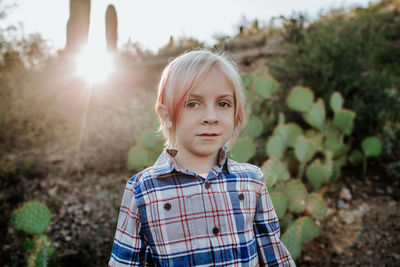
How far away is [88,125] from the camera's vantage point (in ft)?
15.6

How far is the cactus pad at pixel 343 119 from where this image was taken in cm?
314

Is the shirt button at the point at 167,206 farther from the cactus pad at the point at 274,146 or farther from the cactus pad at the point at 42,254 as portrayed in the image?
the cactus pad at the point at 274,146

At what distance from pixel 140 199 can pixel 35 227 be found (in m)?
1.22

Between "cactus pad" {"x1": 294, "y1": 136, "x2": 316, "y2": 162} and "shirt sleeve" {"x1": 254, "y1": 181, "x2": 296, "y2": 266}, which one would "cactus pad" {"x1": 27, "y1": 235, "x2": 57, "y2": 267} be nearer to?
"shirt sleeve" {"x1": 254, "y1": 181, "x2": 296, "y2": 266}

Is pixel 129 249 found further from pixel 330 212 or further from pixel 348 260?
pixel 330 212

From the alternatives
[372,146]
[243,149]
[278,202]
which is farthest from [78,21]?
[372,146]

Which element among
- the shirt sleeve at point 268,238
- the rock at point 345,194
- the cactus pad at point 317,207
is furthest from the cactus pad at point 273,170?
the rock at point 345,194

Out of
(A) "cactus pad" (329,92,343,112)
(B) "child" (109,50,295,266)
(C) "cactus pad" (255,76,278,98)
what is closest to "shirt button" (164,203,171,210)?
(B) "child" (109,50,295,266)

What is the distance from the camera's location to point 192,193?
3.69 feet

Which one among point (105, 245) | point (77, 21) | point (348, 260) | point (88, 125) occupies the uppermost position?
point (77, 21)

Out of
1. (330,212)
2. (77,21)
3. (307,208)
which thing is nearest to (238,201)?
(307,208)

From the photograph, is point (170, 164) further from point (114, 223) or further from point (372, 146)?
point (372, 146)

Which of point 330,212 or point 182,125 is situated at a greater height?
point 182,125

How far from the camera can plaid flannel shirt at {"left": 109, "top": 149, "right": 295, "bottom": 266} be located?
1097 mm
